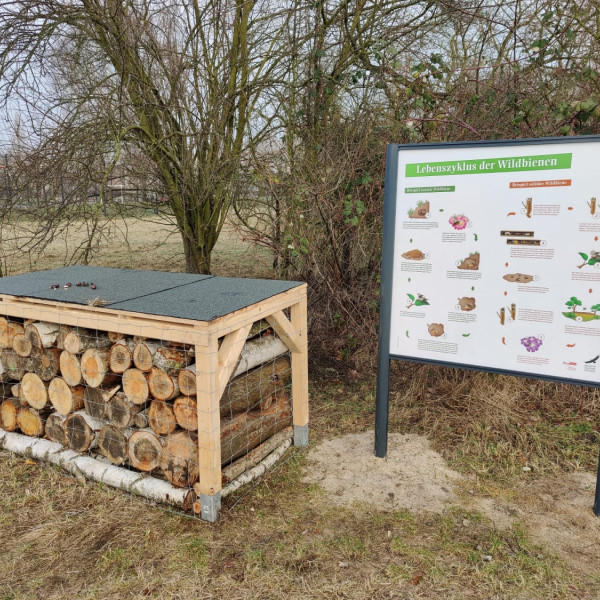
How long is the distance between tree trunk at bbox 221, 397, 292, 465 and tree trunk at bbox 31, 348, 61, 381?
1.26 meters

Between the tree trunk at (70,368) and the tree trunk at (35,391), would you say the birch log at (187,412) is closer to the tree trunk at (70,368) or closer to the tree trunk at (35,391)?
the tree trunk at (70,368)

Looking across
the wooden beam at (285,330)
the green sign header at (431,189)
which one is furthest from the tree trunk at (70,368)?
the green sign header at (431,189)

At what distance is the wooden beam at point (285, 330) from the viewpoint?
3369mm

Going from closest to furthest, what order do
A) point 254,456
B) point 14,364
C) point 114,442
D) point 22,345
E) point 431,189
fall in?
1. point 431,189
2. point 114,442
3. point 254,456
4. point 22,345
5. point 14,364

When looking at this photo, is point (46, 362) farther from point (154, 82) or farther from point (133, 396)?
point (154, 82)

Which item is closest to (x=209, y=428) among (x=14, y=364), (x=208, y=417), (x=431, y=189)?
(x=208, y=417)

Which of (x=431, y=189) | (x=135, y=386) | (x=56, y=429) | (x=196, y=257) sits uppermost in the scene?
(x=431, y=189)

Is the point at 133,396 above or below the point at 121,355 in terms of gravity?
below

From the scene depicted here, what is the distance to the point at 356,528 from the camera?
9.34 feet

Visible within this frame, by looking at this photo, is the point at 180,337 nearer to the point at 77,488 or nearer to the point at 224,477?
the point at 224,477

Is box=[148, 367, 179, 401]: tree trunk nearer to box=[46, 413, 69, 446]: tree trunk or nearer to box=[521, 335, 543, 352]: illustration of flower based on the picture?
box=[46, 413, 69, 446]: tree trunk

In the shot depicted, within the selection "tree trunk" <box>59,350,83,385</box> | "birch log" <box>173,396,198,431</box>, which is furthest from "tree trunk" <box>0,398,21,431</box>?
"birch log" <box>173,396,198,431</box>

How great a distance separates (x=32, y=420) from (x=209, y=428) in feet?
5.75

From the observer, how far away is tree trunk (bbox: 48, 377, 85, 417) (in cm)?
340
